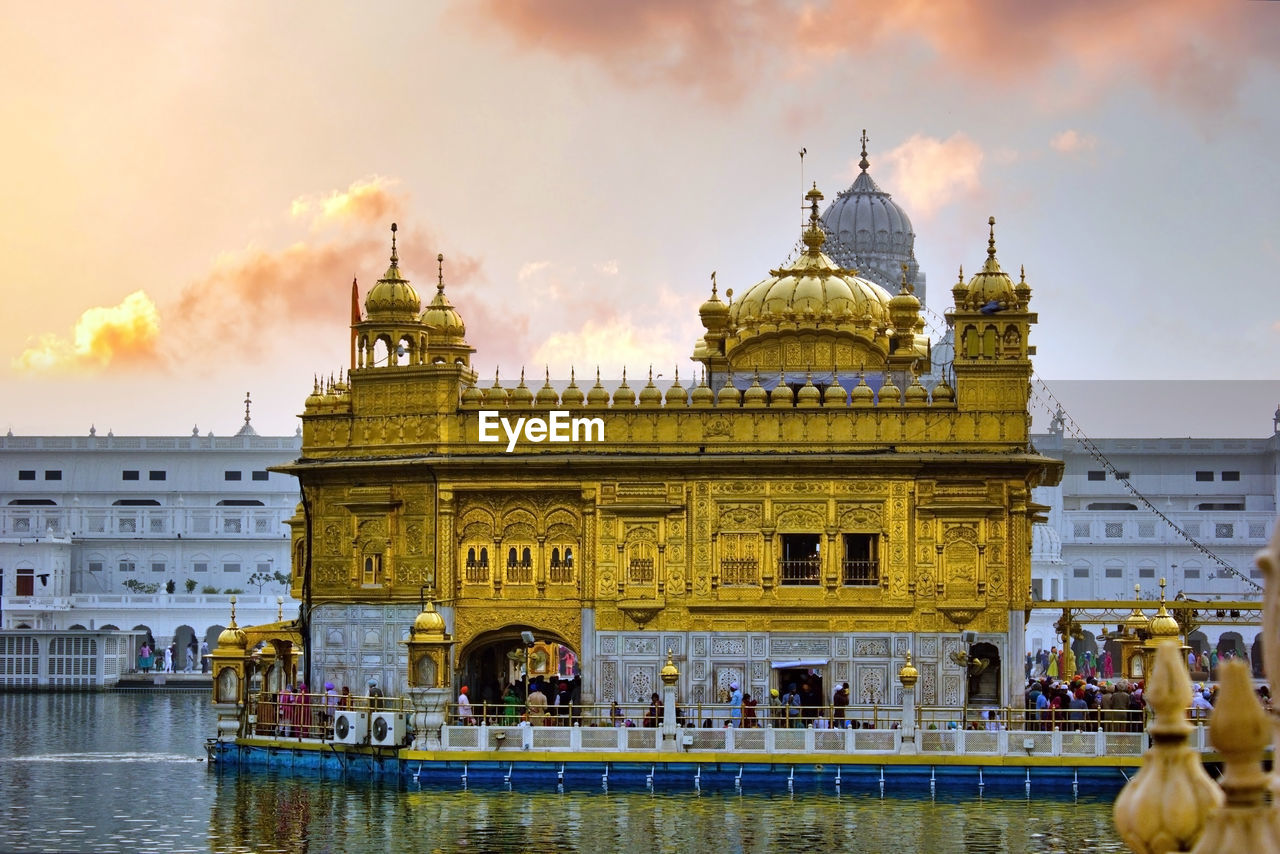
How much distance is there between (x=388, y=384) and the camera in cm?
4606

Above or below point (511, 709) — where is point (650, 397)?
above

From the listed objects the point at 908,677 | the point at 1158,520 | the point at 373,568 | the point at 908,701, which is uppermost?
the point at 1158,520

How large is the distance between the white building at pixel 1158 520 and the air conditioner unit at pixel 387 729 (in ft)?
177

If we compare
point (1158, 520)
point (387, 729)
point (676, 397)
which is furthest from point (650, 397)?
point (1158, 520)

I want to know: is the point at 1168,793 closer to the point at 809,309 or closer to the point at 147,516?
the point at 809,309

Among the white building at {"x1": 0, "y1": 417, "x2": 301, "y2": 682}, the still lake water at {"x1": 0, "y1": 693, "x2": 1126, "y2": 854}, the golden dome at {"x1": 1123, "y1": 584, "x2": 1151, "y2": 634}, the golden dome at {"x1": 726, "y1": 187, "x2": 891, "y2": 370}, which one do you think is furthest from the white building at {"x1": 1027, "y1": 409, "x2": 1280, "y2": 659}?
the still lake water at {"x1": 0, "y1": 693, "x2": 1126, "y2": 854}

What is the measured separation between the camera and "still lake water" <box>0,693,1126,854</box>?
3338cm

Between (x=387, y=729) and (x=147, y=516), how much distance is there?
6630 cm

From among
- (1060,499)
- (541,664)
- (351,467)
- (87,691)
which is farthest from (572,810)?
(1060,499)

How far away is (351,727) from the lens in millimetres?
41500

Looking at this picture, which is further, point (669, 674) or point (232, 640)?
point (232, 640)

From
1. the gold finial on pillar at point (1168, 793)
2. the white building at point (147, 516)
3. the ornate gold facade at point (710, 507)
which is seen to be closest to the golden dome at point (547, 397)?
the ornate gold facade at point (710, 507)

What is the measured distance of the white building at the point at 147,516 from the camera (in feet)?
321

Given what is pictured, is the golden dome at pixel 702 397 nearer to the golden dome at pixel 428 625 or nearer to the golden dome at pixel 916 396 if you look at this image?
the golden dome at pixel 916 396
